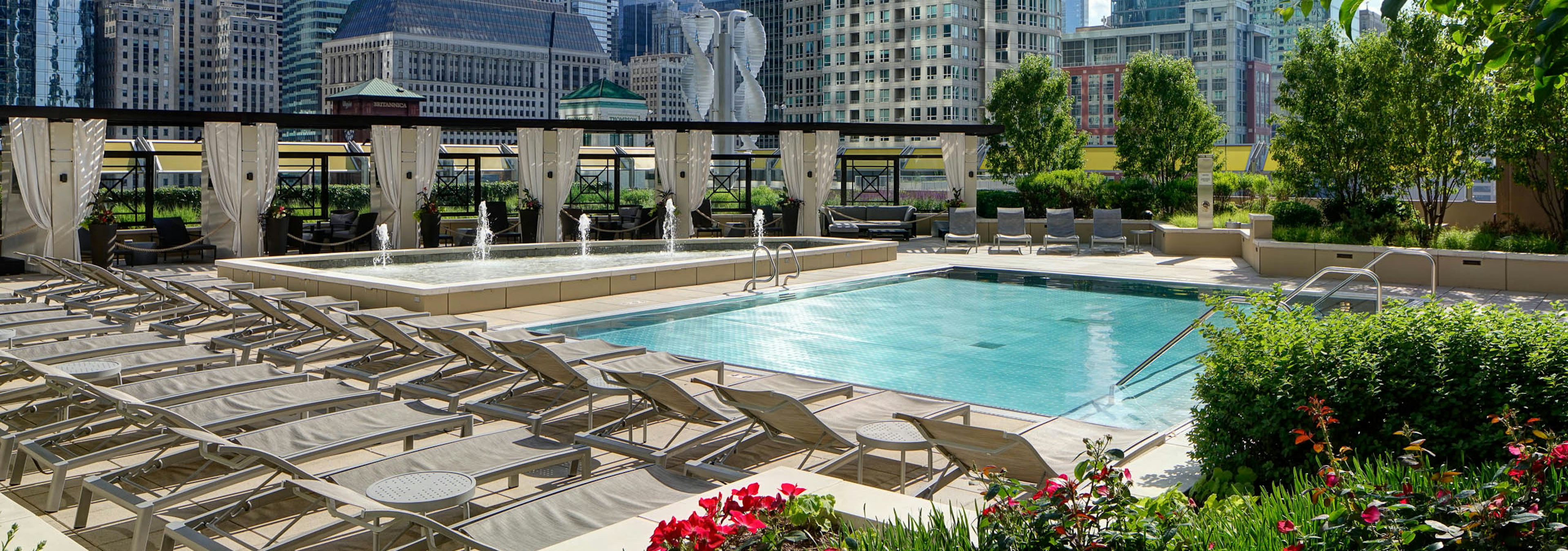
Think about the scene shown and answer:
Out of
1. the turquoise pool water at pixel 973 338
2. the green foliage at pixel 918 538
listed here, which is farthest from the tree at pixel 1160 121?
the green foliage at pixel 918 538

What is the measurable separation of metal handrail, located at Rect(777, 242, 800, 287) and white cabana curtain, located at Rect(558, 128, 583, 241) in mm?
5122

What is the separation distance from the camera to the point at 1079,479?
2859 millimetres

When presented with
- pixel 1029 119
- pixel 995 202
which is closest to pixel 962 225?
pixel 995 202

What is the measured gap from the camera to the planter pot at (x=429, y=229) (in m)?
18.2

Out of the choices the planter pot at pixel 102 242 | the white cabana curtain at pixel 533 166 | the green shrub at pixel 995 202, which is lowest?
the planter pot at pixel 102 242

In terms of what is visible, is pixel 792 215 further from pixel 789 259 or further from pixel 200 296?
pixel 200 296

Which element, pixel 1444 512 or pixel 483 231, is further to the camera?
pixel 483 231

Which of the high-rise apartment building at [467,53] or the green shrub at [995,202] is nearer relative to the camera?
the green shrub at [995,202]

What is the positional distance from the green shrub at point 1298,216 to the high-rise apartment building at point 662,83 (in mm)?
160582

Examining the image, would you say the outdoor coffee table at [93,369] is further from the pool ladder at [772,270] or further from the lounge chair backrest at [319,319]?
the pool ladder at [772,270]

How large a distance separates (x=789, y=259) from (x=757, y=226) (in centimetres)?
506

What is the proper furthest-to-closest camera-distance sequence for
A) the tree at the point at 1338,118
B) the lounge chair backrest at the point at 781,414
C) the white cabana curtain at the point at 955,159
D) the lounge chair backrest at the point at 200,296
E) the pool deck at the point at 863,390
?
the white cabana curtain at the point at 955,159 → the tree at the point at 1338,118 → the lounge chair backrest at the point at 200,296 → the lounge chair backrest at the point at 781,414 → the pool deck at the point at 863,390

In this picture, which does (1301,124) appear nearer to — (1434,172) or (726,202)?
(1434,172)

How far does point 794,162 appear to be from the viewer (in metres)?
21.1
